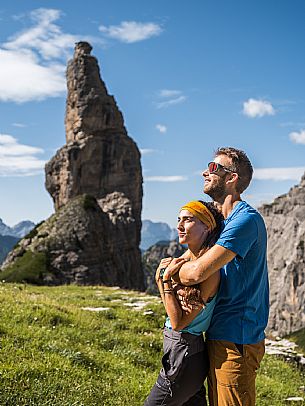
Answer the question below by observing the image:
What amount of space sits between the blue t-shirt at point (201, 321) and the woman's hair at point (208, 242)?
0.52ft

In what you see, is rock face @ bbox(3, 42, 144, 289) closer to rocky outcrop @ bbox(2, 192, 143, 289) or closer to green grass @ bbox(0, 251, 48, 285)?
rocky outcrop @ bbox(2, 192, 143, 289)

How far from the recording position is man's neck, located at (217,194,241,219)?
6023 mm

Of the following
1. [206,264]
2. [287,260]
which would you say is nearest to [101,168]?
[287,260]

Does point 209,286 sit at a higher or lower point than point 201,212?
lower

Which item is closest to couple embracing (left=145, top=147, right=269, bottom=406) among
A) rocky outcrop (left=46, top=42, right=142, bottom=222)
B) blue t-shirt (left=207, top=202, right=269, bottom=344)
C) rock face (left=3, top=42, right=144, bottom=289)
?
blue t-shirt (left=207, top=202, right=269, bottom=344)

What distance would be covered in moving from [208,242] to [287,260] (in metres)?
146

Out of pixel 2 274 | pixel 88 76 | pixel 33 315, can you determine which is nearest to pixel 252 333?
pixel 33 315

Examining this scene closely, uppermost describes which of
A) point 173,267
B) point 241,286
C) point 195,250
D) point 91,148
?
point 91,148

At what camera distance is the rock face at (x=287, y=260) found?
132m

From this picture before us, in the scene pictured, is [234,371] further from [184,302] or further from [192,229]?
[192,229]

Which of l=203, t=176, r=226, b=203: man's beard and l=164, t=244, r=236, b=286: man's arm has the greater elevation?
l=203, t=176, r=226, b=203: man's beard

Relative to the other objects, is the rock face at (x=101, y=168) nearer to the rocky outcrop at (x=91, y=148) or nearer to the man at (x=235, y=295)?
the rocky outcrop at (x=91, y=148)

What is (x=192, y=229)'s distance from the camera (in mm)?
5762

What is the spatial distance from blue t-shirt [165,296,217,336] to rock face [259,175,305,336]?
124 meters
